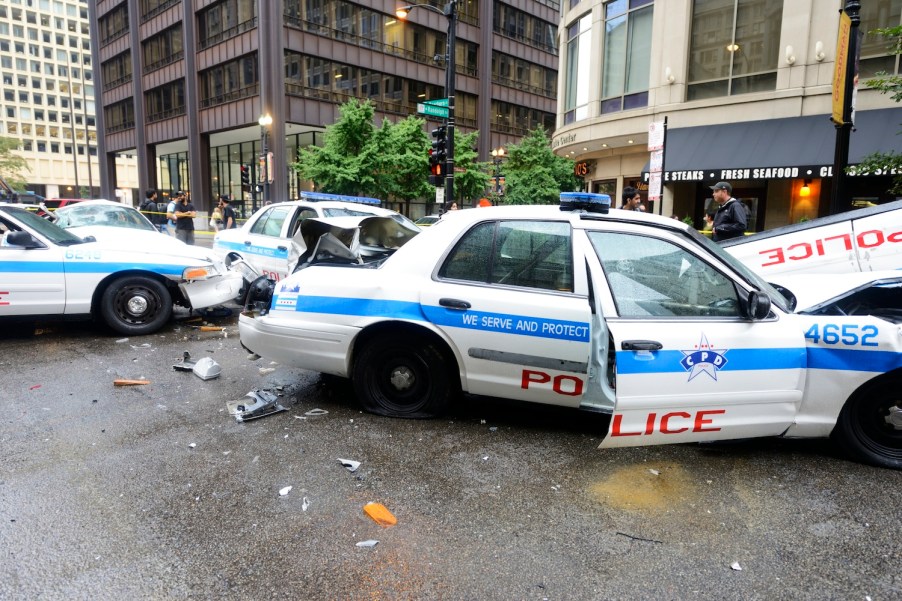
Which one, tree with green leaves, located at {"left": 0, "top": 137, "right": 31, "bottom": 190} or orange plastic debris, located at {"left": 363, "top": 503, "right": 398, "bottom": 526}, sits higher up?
tree with green leaves, located at {"left": 0, "top": 137, "right": 31, "bottom": 190}

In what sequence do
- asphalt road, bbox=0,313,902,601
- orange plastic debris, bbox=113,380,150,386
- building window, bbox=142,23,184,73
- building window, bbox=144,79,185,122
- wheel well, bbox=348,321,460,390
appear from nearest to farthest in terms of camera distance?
asphalt road, bbox=0,313,902,601 → wheel well, bbox=348,321,460,390 → orange plastic debris, bbox=113,380,150,386 → building window, bbox=142,23,184,73 → building window, bbox=144,79,185,122

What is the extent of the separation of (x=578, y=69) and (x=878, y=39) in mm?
10242

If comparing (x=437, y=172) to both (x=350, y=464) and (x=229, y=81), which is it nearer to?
(x=350, y=464)

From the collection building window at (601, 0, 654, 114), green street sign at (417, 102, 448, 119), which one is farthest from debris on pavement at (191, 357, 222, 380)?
building window at (601, 0, 654, 114)

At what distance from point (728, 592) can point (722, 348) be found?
1.48 m

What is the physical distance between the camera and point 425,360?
443 centimetres

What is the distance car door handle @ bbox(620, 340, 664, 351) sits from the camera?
355cm

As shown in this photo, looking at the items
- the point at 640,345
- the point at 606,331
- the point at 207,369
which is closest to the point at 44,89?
the point at 207,369

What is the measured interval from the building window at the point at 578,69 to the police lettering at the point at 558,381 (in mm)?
19920

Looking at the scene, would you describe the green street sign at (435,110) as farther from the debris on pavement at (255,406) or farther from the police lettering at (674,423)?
the police lettering at (674,423)

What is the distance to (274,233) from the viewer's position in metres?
9.55

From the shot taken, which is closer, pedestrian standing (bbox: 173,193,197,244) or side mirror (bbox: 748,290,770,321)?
side mirror (bbox: 748,290,770,321)

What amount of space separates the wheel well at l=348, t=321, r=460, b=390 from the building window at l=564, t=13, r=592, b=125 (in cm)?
1975

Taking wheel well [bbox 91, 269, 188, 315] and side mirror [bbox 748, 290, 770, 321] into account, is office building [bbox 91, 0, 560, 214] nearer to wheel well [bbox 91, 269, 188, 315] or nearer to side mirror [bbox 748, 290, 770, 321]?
wheel well [bbox 91, 269, 188, 315]
